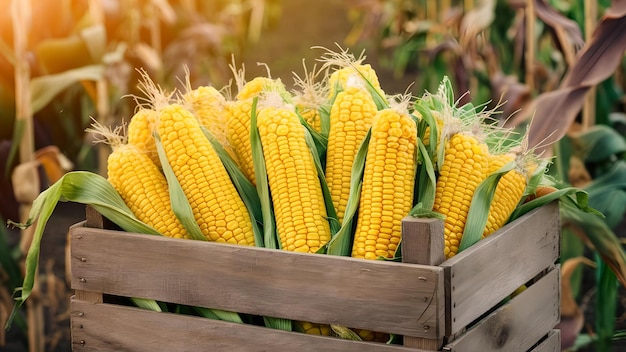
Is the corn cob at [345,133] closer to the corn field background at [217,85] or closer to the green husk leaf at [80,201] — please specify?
the corn field background at [217,85]

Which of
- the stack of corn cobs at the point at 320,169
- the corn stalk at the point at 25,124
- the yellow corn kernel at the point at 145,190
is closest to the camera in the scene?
the stack of corn cobs at the point at 320,169

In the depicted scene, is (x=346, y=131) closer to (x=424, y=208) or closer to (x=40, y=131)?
(x=424, y=208)

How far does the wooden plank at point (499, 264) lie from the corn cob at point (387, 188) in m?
0.10

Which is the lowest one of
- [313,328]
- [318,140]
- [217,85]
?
[313,328]

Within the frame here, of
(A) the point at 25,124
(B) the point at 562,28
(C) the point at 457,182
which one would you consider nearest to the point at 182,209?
(C) the point at 457,182

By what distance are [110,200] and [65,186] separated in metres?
0.07

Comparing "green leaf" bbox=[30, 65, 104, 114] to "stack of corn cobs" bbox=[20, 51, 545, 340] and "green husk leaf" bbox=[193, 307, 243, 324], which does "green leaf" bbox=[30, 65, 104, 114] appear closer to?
"stack of corn cobs" bbox=[20, 51, 545, 340]

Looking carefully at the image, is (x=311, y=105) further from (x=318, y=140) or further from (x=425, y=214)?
(x=425, y=214)

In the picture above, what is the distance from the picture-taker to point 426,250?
3.80 feet

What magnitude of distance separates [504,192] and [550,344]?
29cm

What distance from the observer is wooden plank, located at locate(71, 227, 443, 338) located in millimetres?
1164

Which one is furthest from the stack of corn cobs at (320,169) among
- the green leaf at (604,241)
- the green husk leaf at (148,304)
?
the green leaf at (604,241)

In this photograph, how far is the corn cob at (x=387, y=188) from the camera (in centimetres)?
125

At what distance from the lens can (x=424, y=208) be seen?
1204 millimetres
